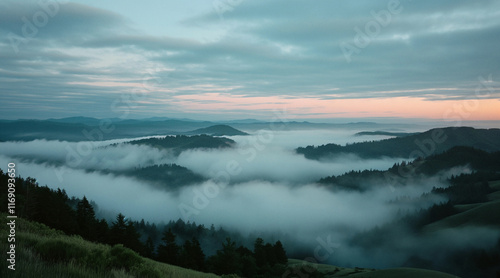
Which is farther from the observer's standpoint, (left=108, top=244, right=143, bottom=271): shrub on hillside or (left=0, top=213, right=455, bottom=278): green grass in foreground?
(left=108, top=244, right=143, bottom=271): shrub on hillside

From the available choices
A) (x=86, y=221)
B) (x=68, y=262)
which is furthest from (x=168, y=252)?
(x=68, y=262)

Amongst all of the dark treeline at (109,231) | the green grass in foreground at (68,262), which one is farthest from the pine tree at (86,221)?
the green grass in foreground at (68,262)

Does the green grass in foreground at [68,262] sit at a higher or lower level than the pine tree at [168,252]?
higher

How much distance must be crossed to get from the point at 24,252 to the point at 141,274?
3.78m

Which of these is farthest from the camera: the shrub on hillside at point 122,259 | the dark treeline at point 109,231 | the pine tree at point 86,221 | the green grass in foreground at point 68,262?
the pine tree at point 86,221

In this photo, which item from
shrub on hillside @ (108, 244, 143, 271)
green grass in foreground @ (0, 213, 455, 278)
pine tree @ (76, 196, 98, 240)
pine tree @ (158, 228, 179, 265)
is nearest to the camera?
green grass in foreground @ (0, 213, 455, 278)

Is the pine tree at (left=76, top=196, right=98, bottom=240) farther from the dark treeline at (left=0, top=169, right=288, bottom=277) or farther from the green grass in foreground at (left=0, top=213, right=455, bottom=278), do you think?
the green grass in foreground at (left=0, top=213, right=455, bottom=278)

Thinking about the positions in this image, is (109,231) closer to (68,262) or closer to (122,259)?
(122,259)

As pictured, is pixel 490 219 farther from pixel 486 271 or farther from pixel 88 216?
pixel 88 216

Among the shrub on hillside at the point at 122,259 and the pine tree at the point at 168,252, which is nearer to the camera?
the shrub on hillside at the point at 122,259

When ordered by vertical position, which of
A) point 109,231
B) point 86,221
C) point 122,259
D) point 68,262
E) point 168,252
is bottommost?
point 168,252

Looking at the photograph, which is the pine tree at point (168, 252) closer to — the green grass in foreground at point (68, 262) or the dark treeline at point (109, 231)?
→ the dark treeline at point (109, 231)

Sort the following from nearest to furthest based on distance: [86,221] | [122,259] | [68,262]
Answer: [68,262] < [122,259] < [86,221]

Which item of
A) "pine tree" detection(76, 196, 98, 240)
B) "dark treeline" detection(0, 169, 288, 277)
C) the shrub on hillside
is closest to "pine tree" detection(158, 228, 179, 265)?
"dark treeline" detection(0, 169, 288, 277)
